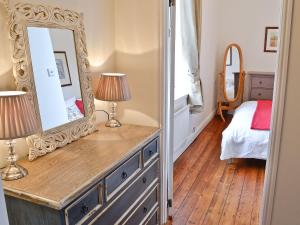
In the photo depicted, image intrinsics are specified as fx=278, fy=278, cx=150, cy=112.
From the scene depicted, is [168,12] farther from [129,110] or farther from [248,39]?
[248,39]

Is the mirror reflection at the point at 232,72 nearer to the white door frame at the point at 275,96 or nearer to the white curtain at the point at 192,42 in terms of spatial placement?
the white curtain at the point at 192,42

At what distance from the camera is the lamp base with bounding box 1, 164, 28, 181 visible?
1.24 m

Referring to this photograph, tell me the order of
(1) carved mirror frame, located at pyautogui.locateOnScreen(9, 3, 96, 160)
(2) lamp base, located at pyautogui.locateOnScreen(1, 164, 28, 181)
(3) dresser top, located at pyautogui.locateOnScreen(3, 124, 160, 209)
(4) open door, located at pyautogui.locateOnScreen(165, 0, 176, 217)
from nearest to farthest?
(3) dresser top, located at pyautogui.locateOnScreen(3, 124, 160, 209) → (2) lamp base, located at pyautogui.locateOnScreen(1, 164, 28, 181) → (1) carved mirror frame, located at pyautogui.locateOnScreen(9, 3, 96, 160) → (4) open door, located at pyautogui.locateOnScreen(165, 0, 176, 217)

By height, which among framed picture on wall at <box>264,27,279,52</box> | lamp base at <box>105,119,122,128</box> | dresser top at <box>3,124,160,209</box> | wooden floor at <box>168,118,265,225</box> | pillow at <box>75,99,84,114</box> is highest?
framed picture on wall at <box>264,27,279,52</box>

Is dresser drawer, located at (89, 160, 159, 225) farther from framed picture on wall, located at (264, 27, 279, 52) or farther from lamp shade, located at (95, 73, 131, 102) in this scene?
framed picture on wall, located at (264, 27, 279, 52)

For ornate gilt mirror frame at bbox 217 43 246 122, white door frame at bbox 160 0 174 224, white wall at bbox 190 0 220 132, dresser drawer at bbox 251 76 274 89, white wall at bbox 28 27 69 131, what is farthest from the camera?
ornate gilt mirror frame at bbox 217 43 246 122

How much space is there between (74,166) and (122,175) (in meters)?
0.28

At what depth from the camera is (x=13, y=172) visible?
49.5 inches

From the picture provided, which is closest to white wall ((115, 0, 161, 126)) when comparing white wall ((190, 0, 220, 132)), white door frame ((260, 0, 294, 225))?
white door frame ((260, 0, 294, 225))

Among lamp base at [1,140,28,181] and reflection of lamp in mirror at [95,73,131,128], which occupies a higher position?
reflection of lamp in mirror at [95,73,131,128]

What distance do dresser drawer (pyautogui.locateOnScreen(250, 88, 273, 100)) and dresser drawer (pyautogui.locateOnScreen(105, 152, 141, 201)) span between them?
411cm

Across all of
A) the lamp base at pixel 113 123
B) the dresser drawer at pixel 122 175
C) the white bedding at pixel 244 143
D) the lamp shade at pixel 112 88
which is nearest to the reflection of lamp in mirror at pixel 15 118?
the dresser drawer at pixel 122 175

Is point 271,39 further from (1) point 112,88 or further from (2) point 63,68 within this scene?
(2) point 63,68

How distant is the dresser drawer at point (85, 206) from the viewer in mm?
1145
